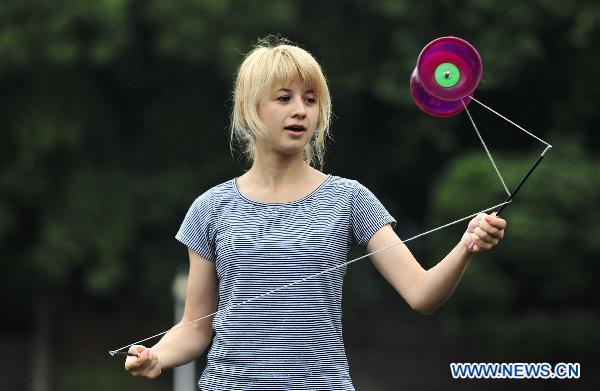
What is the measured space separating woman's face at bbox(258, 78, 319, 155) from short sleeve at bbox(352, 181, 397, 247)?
196 mm

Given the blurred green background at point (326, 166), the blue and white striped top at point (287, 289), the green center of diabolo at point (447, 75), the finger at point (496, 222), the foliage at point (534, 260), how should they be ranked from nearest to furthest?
1. the finger at point (496, 222)
2. the blue and white striped top at point (287, 289)
3. the green center of diabolo at point (447, 75)
4. the foliage at point (534, 260)
5. the blurred green background at point (326, 166)

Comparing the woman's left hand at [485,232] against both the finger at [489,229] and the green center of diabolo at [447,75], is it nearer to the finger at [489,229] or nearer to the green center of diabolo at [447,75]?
the finger at [489,229]

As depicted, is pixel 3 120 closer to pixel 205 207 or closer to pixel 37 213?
pixel 37 213

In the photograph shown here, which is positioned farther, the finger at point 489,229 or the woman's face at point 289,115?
the woman's face at point 289,115

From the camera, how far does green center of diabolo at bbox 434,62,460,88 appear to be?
10.8ft

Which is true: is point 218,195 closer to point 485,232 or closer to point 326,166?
point 485,232

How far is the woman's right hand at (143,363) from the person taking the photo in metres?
3.18

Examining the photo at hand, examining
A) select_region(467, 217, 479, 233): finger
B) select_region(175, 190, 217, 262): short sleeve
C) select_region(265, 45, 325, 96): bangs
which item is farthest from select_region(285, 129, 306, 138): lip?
select_region(467, 217, 479, 233): finger

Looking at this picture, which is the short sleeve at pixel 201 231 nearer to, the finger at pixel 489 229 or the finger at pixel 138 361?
the finger at pixel 138 361

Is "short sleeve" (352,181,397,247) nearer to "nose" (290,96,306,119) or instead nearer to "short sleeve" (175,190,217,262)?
"nose" (290,96,306,119)

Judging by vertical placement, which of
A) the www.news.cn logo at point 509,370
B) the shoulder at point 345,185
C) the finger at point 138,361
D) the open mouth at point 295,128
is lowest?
the www.news.cn logo at point 509,370

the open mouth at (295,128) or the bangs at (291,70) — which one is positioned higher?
the bangs at (291,70)

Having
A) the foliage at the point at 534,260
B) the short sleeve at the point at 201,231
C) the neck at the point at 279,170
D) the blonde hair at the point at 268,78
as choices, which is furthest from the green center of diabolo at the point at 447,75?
the foliage at the point at 534,260

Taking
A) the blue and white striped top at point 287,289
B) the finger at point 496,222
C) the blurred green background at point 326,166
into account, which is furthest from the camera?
the blurred green background at point 326,166
